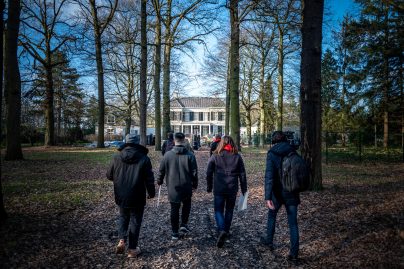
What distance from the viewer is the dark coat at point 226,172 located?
15.9 feet

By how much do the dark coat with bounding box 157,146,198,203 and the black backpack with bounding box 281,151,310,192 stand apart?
1.56m

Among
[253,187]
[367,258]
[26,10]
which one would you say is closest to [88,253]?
[367,258]

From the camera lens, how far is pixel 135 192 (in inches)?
167

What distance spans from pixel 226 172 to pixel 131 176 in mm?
1560

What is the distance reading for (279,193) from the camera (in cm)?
441

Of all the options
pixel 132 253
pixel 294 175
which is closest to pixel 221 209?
pixel 294 175

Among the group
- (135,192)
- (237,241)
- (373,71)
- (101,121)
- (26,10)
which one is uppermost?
(26,10)

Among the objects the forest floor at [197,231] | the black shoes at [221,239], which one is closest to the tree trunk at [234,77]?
the forest floor at [197,231]

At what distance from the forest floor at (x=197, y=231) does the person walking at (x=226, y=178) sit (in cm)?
46

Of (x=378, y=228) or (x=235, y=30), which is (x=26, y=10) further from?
(x=378, y=228)

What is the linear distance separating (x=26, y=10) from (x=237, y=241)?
57.1 feet

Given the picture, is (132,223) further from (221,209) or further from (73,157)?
(73,157)

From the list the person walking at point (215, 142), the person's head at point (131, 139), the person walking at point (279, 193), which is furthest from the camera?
the person walking at point (215, 142)

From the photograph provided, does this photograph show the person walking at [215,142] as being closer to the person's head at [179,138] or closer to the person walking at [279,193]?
the person's head at [179,138]
